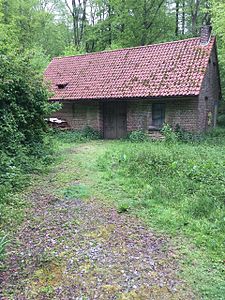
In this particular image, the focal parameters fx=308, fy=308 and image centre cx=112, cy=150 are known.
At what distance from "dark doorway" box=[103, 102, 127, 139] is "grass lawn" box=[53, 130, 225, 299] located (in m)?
5.67

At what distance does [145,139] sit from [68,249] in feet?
34.6

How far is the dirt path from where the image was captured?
3.67 metres

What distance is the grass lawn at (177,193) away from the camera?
4.26 meters

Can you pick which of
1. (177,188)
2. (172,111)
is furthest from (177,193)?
(172,111)

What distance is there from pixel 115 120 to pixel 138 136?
2.23 metres

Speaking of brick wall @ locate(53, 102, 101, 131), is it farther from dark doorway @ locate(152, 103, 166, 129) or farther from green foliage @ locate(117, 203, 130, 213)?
green foliage @ locate(117, 203, 130, 213)

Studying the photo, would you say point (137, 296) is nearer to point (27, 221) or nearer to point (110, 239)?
point (110, 239)

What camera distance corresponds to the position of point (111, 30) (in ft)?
90.5

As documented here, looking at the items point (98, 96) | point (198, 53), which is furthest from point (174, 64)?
point (98, 96)

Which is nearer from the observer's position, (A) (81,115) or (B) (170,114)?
(B) (170,114)

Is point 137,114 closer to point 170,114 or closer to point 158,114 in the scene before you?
point 158,114

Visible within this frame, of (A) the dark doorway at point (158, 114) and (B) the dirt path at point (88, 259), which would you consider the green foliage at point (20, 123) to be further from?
(A) the dark doorway at point (158, 114)

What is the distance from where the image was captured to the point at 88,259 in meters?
4.31

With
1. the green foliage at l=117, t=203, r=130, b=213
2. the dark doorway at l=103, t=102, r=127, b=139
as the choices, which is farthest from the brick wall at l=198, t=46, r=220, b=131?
the green foliage at l=117, t=203, r=130, b=213
